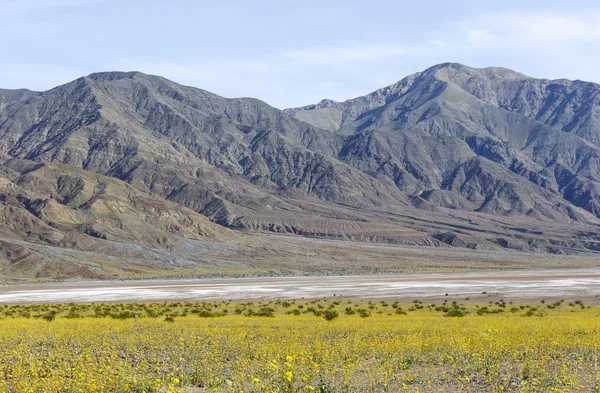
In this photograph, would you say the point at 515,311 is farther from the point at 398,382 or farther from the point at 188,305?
the point at 398,382

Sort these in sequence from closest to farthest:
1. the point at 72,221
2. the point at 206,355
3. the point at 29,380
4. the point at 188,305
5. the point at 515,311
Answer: the point at 29,380 < the point at 206,355 < the point at 515,311 < the point at 188,305 < the point at 72,221

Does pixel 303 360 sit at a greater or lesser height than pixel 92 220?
lesser

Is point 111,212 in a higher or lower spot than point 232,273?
higher

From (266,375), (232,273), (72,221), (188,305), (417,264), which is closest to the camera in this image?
(266,375)

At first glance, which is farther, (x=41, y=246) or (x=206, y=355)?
(x=41, y=246)

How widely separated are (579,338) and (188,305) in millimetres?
36817

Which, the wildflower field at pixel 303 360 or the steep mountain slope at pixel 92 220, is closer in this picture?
the wildflower field at pixel 303 360

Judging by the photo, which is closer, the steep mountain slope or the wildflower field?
the wildflower field

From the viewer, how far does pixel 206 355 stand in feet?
59.5

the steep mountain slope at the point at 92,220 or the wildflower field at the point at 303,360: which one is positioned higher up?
the steep mountain slope at the point at 92,220

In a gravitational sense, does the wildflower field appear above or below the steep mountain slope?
below

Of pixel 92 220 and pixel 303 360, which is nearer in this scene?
pixel 303 360

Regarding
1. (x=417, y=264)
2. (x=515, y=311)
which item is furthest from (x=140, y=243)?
(x=515, y=311)

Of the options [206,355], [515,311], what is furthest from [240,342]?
[515,311]
